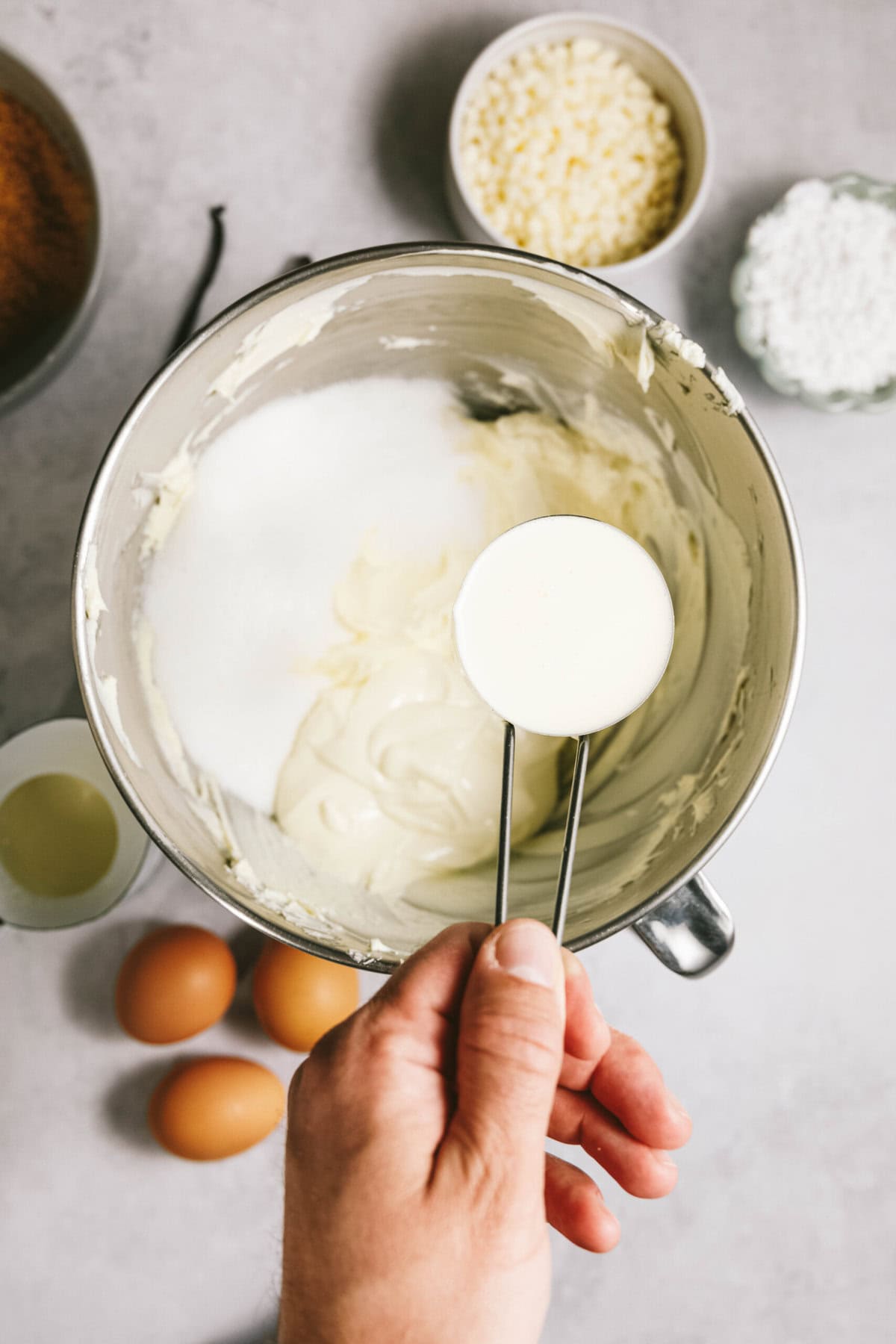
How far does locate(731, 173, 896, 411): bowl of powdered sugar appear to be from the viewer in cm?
88

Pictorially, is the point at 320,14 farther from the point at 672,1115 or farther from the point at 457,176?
the point at 672,1115

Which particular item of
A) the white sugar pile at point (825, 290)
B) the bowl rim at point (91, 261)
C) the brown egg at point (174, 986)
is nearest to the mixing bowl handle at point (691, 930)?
the brown egg at point (174, 986)

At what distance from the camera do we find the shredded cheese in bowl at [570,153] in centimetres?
84

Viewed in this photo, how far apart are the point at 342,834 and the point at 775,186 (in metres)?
0.78

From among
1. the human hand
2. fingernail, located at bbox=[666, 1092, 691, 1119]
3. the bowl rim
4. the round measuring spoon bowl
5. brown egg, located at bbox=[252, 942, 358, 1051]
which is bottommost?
brown egg, located at bbox=[252, 942, 358, 1051]

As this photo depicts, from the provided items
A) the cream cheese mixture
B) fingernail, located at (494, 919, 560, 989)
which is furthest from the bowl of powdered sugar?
fingernail, located at (494, 919, 560, 989)

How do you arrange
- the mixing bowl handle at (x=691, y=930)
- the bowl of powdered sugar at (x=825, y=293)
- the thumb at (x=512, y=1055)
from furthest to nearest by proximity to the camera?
the bowl of powdered sugar at (x=825, y=293) < the mixing bowl handle at (x=691, y=930) < the thumb at (x=512, y=1055)

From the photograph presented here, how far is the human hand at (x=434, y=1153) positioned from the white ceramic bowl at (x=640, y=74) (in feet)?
1.98

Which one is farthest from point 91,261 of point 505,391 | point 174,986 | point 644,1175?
point 644,1175

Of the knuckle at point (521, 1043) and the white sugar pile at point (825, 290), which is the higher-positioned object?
the white sugar pile at point (825, 290)

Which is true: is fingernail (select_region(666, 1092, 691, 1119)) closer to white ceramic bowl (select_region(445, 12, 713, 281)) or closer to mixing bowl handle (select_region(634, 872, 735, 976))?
mixing bowl handle (select_region(634, 872, 735, 976))

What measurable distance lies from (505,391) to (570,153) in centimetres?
25

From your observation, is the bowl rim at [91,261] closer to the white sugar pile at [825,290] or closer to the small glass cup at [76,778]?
the small glass cup at [76,778]

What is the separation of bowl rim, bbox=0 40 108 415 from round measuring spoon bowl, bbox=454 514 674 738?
16.7 inches
